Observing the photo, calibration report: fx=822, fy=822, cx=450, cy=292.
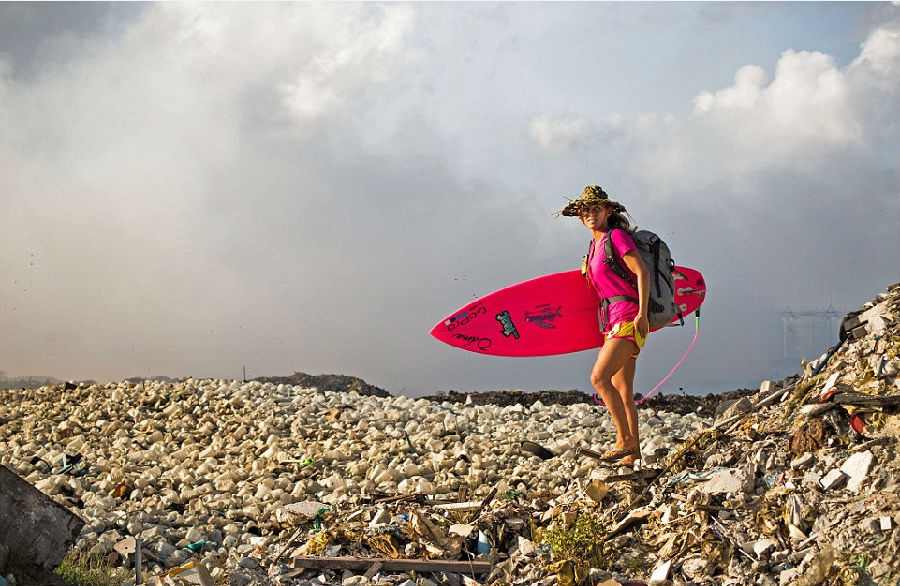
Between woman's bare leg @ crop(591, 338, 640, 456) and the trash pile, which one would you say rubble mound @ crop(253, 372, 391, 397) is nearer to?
the trash pile

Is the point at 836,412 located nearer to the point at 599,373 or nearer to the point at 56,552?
the point at 599,373

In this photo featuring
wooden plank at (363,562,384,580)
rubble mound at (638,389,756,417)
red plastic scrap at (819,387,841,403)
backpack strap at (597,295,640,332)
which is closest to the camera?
wooden plank at (363,562,384,580)

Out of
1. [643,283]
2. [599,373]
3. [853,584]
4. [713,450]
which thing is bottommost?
[853,584]

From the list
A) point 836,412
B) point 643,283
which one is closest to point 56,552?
point 643,283

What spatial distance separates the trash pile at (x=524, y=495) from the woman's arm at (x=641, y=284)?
2.65ft

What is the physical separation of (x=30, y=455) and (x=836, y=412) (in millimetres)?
7657

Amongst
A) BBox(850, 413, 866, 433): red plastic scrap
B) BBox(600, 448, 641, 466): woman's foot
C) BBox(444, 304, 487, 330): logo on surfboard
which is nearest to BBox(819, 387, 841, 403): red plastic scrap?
BBox(850, 413, 866, 433): red plastic scrap

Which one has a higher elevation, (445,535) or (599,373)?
(599,373)

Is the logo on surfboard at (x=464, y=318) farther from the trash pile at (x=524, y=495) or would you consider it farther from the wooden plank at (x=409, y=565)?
the wooden plank at (x=409, y=565)

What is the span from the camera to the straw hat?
5.65m

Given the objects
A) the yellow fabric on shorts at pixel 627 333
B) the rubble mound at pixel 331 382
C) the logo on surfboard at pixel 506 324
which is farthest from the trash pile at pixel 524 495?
the rubble mound at pixel 331 382

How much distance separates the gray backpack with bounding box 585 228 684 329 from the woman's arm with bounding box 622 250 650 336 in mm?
83

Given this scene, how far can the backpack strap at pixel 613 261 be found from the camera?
5.56 m

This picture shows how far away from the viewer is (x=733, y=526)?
4273 mm
